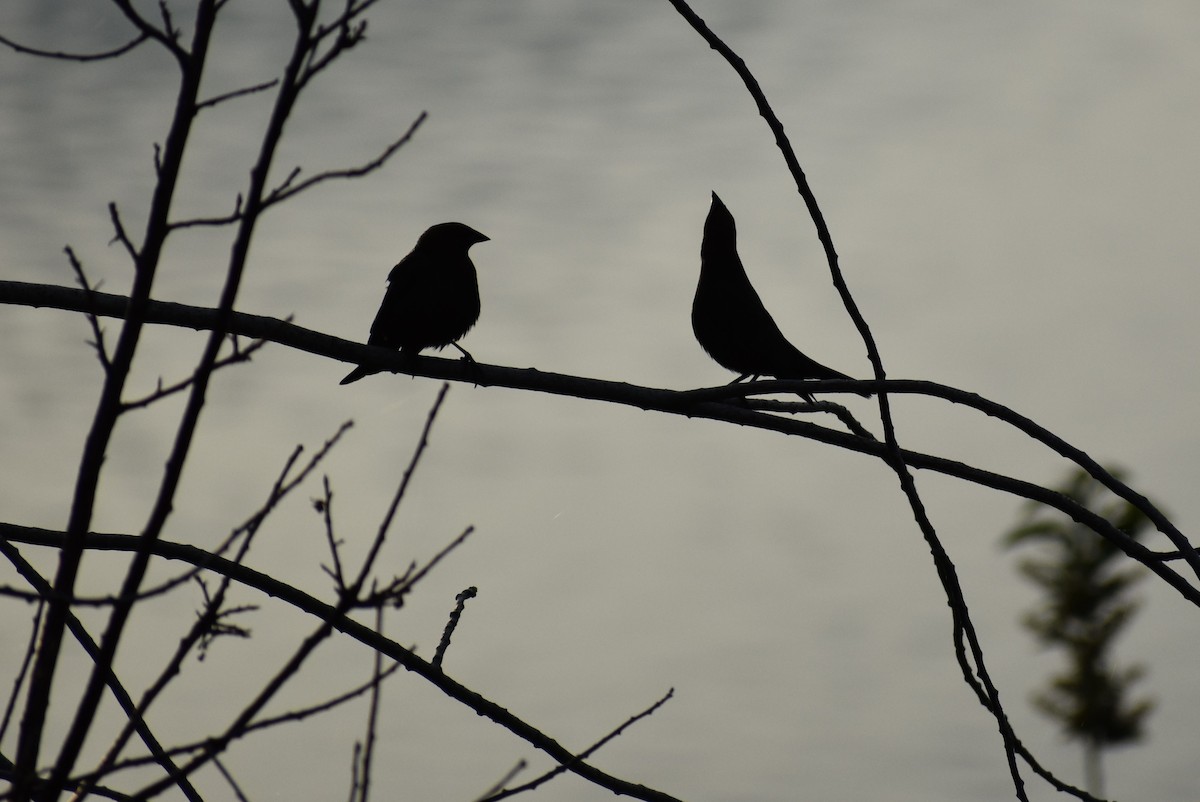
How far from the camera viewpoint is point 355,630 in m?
2.75

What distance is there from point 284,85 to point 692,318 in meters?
4.02

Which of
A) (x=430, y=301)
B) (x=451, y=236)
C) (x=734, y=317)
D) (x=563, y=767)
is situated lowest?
(x=563, y=767)

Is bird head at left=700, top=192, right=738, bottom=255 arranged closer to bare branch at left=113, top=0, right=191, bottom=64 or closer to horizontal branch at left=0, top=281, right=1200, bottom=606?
horizontal branch at left=0, top=281, right=1200, bottom=606

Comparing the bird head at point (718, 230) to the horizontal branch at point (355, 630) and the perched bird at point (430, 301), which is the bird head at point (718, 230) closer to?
Answer: the perched bird at point (430, 301)

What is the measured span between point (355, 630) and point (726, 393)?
98 centimetres

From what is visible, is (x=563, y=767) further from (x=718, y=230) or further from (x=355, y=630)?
(x=718, y=230)

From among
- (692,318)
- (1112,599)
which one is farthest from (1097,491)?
(692,318)

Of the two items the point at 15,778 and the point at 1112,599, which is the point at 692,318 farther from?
the point at 1112,599

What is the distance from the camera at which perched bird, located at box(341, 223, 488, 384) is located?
5.62 m

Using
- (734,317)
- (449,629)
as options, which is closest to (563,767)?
(449,629)

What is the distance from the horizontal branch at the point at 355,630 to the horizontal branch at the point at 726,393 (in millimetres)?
510

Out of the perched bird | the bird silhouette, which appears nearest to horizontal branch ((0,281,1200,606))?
the bird silhouette

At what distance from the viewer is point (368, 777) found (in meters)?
1.84

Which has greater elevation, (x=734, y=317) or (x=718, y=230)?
(x=718, y=230)
